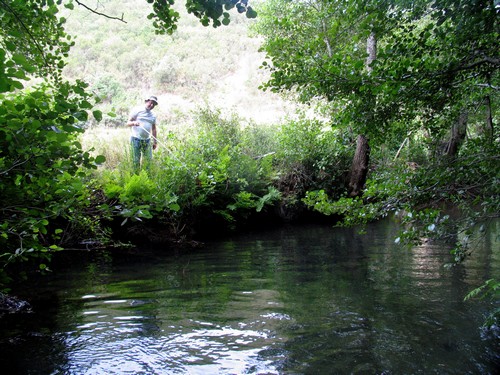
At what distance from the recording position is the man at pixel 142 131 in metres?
9.55

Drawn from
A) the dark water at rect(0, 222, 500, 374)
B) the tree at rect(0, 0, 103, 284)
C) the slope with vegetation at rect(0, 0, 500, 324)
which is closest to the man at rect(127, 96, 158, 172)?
the slope with vegetation at rect(0, 0, 500, 324)

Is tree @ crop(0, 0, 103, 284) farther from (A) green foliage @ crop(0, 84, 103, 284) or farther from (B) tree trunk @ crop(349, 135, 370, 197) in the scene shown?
(B) tree trunk @ crop(349, 135, 370, 197)

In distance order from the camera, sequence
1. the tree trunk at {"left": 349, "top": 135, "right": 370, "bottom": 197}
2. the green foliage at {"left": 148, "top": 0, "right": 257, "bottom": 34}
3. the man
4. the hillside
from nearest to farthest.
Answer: the green foliage at {"left": 148, "top": 0, "right": 257, "bottom": 34} → the man → the tree trunk at {"left": 349, "top": 135, "right": 370, "bottom": 197} → the hillside

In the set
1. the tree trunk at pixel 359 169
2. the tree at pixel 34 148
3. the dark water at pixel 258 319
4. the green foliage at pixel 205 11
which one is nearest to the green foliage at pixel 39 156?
the tree at pixel 34 148

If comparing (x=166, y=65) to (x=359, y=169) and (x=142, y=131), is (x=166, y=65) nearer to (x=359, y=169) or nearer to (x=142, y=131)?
(x=359, y=169)

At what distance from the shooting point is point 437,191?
10.5 feet

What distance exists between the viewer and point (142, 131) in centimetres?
994

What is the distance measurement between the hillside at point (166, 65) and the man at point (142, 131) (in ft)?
55.7

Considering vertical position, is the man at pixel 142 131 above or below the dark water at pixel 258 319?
above

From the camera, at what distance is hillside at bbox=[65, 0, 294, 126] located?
31438 mm

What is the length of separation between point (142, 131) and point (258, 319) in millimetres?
7105

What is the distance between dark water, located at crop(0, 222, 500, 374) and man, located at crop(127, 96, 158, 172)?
11.1 ft

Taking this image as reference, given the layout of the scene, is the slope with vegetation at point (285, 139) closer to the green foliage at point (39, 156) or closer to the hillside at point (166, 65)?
the green foliage at point (39, 156)

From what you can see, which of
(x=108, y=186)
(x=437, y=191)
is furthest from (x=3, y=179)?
(x=108, y=186)
